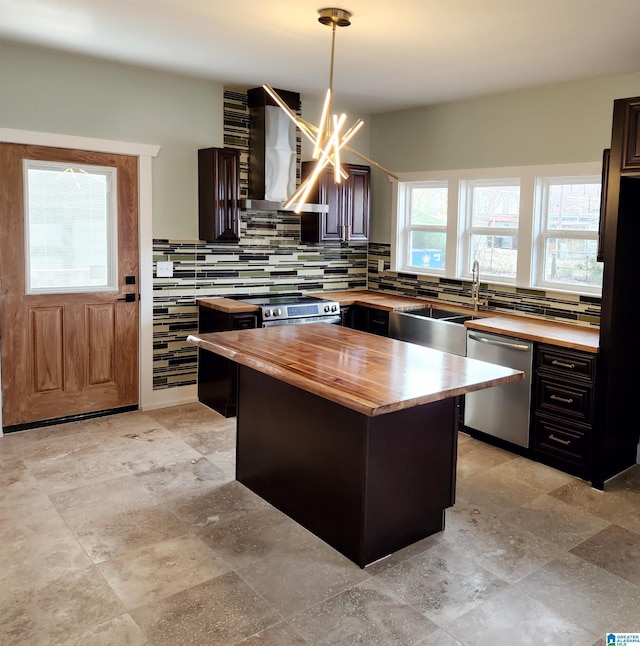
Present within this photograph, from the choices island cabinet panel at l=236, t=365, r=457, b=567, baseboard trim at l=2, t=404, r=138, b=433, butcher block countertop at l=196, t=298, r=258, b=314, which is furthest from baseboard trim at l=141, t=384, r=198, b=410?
island cabinet panel at l=236, t=365, r=457, b=567

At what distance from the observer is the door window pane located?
Result: 4.43 meters

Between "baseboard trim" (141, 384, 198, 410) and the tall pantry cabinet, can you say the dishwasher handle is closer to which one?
the tall pantry cabinet

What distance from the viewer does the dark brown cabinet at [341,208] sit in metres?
5.60

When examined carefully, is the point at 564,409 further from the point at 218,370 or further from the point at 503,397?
the point at 218,370

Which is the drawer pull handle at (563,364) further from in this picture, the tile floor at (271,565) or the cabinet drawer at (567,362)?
the tile floor at (271,565)

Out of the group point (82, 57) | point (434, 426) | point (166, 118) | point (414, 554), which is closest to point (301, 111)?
point (166, 118)

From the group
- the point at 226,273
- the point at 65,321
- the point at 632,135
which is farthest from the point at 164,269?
the point at 632,135

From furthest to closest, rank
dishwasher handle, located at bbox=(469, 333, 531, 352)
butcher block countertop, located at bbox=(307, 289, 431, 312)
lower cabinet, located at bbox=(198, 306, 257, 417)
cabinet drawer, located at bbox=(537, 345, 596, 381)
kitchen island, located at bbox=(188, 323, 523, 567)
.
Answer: butcher block countertop, located at bbox=(307, 289, 431, 312) → lower cabinet, located at bbox=(198, 306, 257, 417) → dishwasher handle, located at bbox=(469, 333, 531, 352) → cabinet drawer, located at bbox=(537, 345, 596, 381) → kitchen island, located at bbox=(188, 323, 523, 567)

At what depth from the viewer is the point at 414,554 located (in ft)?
9.79

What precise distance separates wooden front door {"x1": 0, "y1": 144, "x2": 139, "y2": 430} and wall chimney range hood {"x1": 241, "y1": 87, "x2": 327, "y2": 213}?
979mm

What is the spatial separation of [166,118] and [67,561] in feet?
11.0

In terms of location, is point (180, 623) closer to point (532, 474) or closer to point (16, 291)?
point (532, 474)

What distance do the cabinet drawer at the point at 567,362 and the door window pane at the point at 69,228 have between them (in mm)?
3154

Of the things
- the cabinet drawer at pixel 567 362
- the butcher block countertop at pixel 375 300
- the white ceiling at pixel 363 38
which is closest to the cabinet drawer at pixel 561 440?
the cabinet drawer at pixel 567 362
